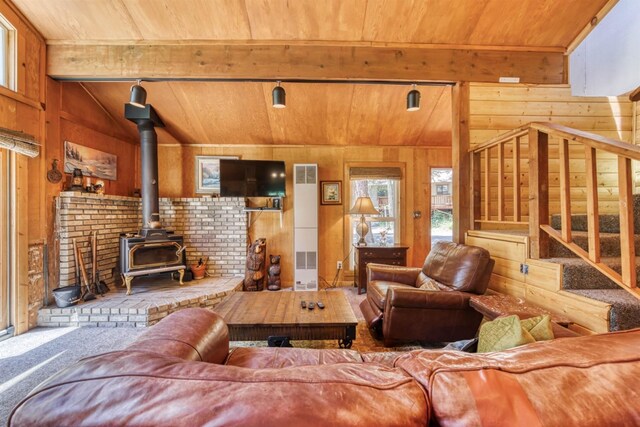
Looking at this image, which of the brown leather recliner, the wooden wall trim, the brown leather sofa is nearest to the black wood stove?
the brown leather recliner

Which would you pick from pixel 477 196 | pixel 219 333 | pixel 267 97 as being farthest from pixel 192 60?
pixel 477 196

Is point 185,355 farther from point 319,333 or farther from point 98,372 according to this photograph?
point 319,333

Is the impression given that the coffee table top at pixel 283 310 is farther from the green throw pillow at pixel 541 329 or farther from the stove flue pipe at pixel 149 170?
the stove flue pipe at pixel 149 170

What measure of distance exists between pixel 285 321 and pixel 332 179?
300cm

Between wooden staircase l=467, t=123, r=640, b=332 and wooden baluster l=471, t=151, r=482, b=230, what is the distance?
0.01 m

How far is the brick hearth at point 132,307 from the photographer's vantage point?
2.97 meters

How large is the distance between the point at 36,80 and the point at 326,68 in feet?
10.3

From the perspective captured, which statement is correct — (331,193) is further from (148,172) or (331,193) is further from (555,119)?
(555,119)

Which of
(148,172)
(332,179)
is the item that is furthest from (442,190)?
(148,172)

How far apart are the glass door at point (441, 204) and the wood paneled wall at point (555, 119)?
136 cm

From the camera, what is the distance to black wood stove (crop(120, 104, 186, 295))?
353cm

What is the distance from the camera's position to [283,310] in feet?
7.45

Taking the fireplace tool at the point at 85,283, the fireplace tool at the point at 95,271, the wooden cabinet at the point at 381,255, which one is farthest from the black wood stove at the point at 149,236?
the wooden cabinet at the point at 381,255

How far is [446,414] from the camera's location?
0.60 meters
